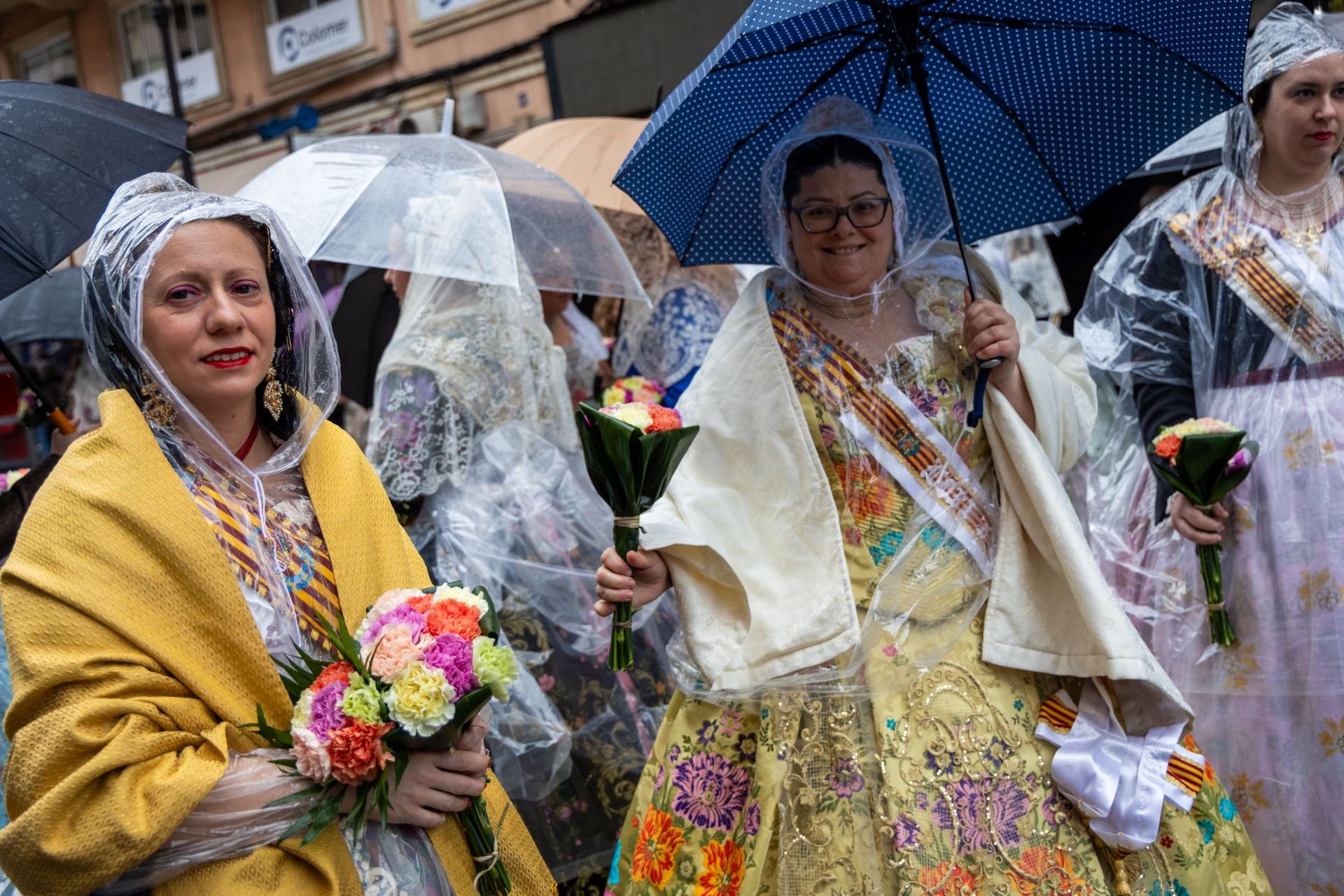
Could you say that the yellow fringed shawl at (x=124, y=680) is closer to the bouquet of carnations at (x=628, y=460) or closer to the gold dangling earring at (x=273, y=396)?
the gold dangling earring at (x=273, y=396)

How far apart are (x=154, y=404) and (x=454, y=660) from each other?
80 centimetres

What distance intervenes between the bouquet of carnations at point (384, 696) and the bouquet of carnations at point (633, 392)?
9.43 feet

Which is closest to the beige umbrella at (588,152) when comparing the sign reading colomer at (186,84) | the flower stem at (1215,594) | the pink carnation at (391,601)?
the flower stem at (1215,594)

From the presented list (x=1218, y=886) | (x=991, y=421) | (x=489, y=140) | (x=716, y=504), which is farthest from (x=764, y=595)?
(x=489, y=140)

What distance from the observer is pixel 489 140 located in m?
13.6

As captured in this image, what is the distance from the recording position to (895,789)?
2.73 m

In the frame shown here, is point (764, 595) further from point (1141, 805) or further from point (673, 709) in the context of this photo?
point (1141, 805)

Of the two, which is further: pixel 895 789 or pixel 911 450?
pixel 911 450

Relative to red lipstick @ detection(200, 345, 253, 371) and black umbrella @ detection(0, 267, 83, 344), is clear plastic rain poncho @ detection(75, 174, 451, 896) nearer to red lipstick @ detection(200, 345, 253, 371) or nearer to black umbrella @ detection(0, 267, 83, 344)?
red lipstick @ detection(200, 345, 253, 371)

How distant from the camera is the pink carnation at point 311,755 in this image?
201 centimetres

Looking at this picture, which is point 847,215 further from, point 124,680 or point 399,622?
point 124,680

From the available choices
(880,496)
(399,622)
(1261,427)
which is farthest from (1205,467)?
(399,622)

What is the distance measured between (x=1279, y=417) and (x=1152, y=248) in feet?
2.25

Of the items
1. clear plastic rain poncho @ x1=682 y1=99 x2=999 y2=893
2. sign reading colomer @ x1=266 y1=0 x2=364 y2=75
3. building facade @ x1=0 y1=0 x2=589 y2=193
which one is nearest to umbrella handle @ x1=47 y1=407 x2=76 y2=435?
clear plastic rain poncho @ x1=682 y1=99 x2=999 y2=893
